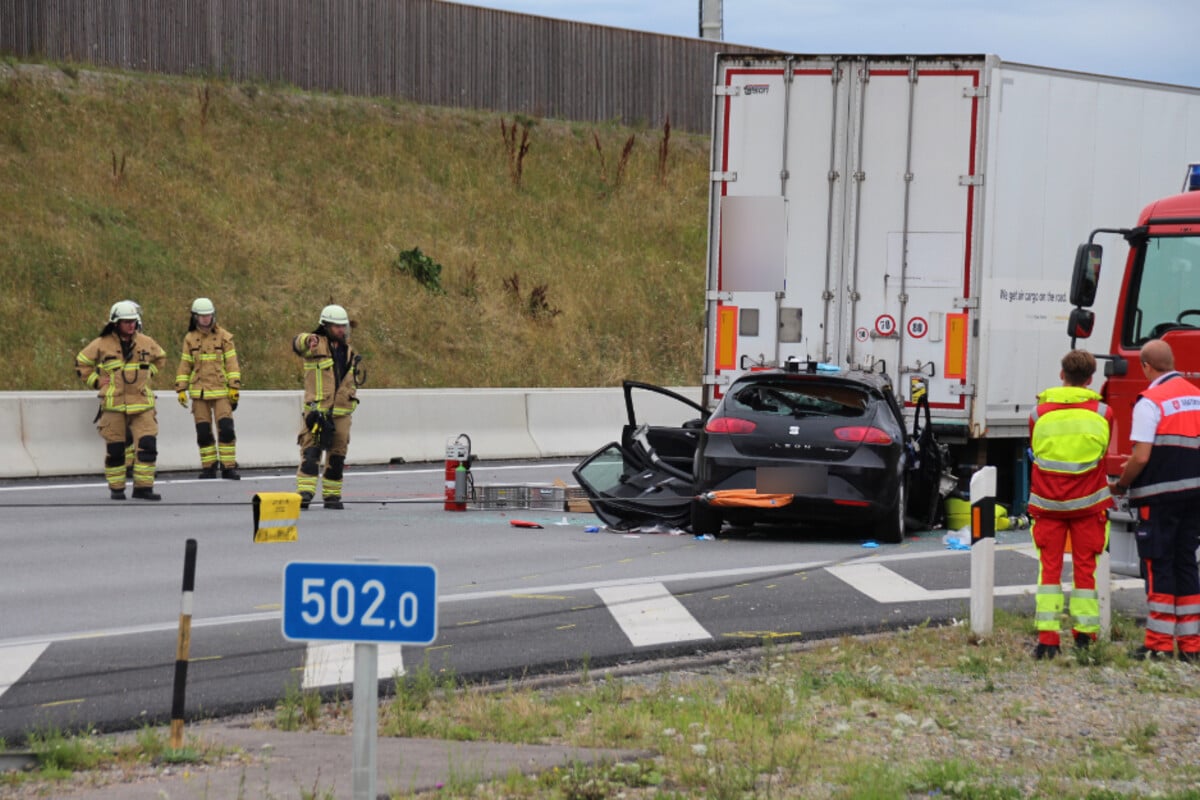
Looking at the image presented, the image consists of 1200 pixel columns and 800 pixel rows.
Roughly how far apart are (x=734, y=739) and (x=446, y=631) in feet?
10.5

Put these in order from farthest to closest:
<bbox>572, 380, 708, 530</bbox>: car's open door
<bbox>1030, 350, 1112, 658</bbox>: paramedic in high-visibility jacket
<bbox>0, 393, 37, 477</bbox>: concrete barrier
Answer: <bbox>0, 393, 37, 477</bbox>: concrete barrier < <bbox>572, 380, 708, 530</bbox>: car's open door < <bbox>1030, 350, 1112, 658</bbox>: paramedic in high-visibility jacket

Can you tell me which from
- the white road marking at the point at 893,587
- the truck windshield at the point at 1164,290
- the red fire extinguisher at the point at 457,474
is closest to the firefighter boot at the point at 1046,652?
the white road marking at the point at 893,587

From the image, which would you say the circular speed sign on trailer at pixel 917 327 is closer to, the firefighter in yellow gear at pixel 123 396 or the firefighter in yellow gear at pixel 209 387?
the firefighter in yellow gear at pixel 123 396

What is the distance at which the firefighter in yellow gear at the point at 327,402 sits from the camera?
1664 centimetres

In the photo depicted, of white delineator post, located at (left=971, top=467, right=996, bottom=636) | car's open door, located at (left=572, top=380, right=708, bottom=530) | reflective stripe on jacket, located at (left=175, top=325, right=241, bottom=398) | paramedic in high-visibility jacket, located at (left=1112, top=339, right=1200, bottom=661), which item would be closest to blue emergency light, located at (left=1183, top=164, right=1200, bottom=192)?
paramedic in high-visibility jacket, located at (left=1112, top=339, right=1200, bottom=661)

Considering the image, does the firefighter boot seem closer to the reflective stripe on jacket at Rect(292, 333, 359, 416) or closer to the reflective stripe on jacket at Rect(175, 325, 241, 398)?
the reflective stripe on jacket at Rect(292, 333, 359, 416)

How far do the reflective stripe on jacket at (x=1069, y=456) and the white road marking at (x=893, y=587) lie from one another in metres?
1.98

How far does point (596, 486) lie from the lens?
16219 millimetres

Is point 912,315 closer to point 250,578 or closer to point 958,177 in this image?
point 958,177

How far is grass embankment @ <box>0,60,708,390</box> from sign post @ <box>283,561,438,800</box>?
21714mm

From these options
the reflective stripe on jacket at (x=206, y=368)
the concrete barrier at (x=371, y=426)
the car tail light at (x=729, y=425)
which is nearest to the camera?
the car tail light at (x=729, y=425)

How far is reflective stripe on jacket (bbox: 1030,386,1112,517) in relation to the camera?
9773 mm

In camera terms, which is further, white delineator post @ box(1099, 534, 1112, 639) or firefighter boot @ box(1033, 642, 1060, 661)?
white delineator post @ box(1099, 534, 1112, 639)

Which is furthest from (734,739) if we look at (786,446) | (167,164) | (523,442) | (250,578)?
(167,164)
